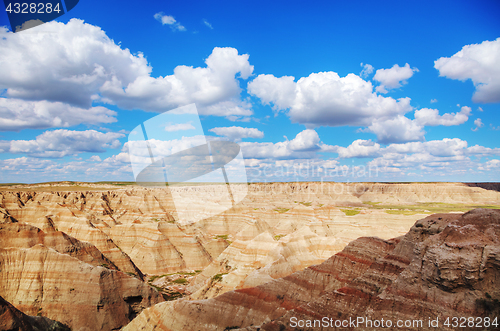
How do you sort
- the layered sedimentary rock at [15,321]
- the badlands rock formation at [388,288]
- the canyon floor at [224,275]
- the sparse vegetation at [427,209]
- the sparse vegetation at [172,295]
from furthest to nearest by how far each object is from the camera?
the sparse vegetation at [427,209] → the sparse vegetation at [172,295] → the layered sedimentary rock at [15,321] → the canyon floor at [224,275] → the badlands rock formation at [388,288]

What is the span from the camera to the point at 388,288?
12734 mm

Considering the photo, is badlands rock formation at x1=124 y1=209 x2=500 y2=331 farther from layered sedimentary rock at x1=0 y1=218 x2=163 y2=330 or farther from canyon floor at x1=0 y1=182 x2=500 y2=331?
layered sedimentary rock at x1=0 y1=218 x2=163 y2=330

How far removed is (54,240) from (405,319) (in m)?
34.6

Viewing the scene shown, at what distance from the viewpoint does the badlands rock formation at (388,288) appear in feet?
34.9

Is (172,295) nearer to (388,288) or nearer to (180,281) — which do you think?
(180,281)

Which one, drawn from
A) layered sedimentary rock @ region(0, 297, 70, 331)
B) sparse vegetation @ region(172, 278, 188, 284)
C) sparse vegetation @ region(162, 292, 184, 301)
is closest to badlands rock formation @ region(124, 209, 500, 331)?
layered sedimentary rock @ region(0, 297, 70, 331)

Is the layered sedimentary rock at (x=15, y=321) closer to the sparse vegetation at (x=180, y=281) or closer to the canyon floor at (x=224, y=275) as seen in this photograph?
the canyon floor at (x=224, y=275)

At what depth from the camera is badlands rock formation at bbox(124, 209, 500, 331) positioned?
10625mm

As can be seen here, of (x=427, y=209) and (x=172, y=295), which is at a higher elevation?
(x=427, y=209)

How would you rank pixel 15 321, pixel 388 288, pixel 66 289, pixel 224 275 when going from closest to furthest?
pixel 388 288 < pixel 15 321 < pixel 66 289 < pixel 224 275

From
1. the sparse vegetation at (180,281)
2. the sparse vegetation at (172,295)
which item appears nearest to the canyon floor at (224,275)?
the sparse vegetation at (180,281)

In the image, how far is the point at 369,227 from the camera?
46.6m

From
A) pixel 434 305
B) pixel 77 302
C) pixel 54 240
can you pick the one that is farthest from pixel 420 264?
pixel 54 240

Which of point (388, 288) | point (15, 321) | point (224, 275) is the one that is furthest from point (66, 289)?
point (388, 288)
